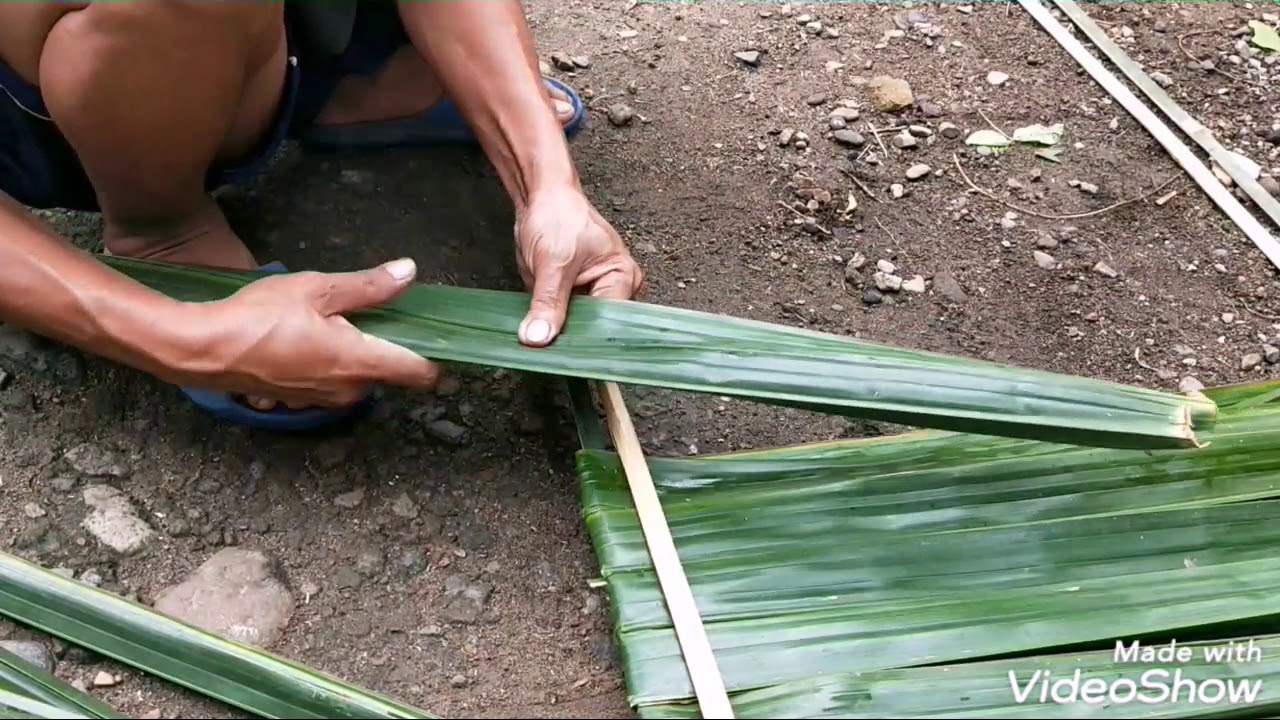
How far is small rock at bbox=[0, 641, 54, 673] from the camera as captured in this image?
1.23 m

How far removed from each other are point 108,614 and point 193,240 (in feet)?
1.75

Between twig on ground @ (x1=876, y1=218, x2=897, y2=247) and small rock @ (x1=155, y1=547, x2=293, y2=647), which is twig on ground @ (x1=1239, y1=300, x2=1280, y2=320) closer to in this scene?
twig on ground @ (x1=876, y1=218, x2=897, y2=247)

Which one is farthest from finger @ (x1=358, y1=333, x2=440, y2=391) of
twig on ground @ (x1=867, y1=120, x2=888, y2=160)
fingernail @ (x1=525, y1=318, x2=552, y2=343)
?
twig on ground @ (x1=867, y1=120, x2=888, y2=160)

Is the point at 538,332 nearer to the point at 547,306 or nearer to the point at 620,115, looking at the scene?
the point at 547,306

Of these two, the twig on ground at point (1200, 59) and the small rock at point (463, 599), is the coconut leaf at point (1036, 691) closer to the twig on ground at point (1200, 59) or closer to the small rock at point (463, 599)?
the small rock at point (463, 599)

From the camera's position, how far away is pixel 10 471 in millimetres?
1419

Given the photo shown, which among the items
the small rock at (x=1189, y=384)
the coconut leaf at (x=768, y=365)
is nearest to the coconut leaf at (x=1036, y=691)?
the coconut leaf at (x=768, y=365)

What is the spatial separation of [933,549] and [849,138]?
99 cm

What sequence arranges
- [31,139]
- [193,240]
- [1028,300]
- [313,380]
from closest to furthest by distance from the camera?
[313,380]
[31,139]
[193,240]
[1028,300]

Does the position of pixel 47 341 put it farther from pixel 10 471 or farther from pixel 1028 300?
pixel 1028 300

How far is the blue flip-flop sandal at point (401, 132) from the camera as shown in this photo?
1820 mm

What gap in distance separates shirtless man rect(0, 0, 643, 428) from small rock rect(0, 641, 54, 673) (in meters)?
0.33

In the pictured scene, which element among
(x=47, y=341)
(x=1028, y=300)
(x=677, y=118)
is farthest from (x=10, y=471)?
(x=1028, y=300)

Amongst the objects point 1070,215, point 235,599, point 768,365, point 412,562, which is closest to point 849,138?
point 1070,215
